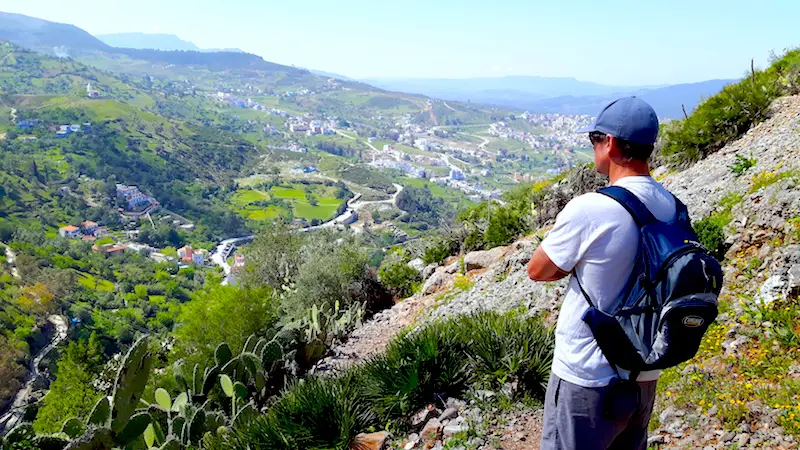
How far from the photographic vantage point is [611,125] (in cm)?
179

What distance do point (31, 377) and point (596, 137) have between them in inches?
1644

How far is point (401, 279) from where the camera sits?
1121 centimetres

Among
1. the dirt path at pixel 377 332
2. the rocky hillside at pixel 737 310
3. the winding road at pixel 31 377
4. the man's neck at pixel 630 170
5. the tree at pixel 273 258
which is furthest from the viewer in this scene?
the winding road at pixel 31 377

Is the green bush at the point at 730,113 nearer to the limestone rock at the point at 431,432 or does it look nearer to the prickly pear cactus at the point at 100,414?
the limestone rock at the point at 431,432

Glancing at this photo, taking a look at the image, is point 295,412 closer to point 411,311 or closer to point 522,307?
point 522,307

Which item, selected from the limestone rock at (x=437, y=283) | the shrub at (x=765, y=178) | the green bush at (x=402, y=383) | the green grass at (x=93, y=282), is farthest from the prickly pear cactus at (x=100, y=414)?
the green grass at (x=93, y=282)

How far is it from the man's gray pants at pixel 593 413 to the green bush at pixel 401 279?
344 inches

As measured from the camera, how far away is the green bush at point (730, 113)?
8438 mm

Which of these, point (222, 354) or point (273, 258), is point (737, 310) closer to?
point (222, 354)

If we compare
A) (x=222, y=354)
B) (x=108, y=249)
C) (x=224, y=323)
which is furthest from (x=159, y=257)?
(x=222, y=354)

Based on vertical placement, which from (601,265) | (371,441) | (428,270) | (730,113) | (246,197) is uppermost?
(730,113)

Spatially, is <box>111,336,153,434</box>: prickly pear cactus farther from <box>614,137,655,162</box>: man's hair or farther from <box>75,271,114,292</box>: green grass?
<box>75,271,114,292</box>: green grass

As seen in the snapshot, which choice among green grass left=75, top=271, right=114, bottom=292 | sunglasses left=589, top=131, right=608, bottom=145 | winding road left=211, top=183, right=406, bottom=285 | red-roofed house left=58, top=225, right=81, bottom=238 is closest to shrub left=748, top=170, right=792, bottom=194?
sunglasses left=589, top=131, right=608, bottom=145

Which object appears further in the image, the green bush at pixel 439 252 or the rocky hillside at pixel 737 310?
the green bush at pixel 439 252
